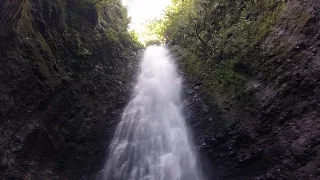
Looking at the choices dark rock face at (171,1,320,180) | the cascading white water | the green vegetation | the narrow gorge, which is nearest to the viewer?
dark rock face at (171,1,320,180)

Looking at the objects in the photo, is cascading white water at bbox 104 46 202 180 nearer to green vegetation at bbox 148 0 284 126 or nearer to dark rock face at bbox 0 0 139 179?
dark rock face at bbox 0 0 139 179

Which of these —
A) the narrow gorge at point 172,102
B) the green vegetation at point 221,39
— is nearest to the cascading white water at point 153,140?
the narrow gorge at point 172,102

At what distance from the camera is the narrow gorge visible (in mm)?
6688

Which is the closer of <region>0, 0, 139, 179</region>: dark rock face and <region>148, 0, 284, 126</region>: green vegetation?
<region>0, 0, 139, 179</region>: dark rock face

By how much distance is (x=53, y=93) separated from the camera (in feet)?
27.9

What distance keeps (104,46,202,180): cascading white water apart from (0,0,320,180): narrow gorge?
0.03 metres

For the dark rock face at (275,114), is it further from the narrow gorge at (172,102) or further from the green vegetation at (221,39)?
the green vegetation at (221,39)

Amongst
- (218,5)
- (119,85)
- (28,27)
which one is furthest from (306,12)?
(28,27)

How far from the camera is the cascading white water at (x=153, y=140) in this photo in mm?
7527

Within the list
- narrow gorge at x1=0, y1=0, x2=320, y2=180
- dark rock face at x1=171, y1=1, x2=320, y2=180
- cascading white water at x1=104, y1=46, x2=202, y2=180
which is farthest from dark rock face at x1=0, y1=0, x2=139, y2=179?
dark rock face at x1=171, y1=1, x2=320, y2=180

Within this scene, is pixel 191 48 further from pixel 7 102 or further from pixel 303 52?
pixel 7 102

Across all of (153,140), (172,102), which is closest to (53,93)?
(153,140)

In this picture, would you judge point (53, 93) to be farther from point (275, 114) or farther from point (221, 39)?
point (275, 114)

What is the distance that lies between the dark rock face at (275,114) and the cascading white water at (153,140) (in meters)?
0.50
